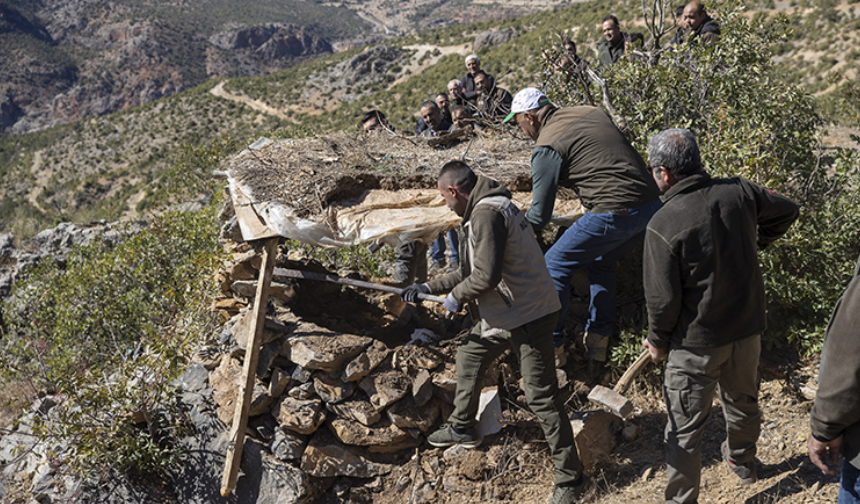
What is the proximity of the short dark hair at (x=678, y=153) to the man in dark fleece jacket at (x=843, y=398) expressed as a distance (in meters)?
0.75

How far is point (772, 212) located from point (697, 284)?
Result: 57 cm

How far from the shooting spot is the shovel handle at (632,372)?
340cm

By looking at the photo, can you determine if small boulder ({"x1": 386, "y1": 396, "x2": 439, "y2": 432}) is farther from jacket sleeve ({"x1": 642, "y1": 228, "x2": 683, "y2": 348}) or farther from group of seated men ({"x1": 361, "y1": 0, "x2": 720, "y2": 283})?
jacket sleeve ({"x1": 642, "y1": 228, "x2": 683, "y2": 348})

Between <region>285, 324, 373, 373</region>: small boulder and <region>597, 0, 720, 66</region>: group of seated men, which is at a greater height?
<region>597, 0, 720, 66</region>: group of seated men

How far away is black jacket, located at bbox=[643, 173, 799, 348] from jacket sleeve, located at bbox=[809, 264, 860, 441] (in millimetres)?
562

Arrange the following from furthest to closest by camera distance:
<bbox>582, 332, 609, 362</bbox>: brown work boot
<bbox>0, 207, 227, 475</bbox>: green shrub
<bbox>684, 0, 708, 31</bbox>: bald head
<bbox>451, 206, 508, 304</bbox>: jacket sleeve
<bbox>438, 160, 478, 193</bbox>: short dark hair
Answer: <bbox>684, 0, 708, 31</bbox>: bald head < <bbox>0, 207, 227, 475</bbox>: green shrub < <bbox>582, 332, 609, 362</bbox>: brown work boot < <bbox>438, 160, 478, 193</bbox>: short dark hair < <bbox>451, 206, 508, 304</bbox>: jacket sleeve

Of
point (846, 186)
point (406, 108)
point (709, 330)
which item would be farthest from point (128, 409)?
point (406, 108)

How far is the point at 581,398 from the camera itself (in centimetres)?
382

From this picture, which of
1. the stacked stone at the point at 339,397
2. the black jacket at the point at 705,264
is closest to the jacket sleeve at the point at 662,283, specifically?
the black jacket at the point at 705,264

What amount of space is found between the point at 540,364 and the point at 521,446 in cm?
95

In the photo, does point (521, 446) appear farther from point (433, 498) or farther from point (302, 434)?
point (302, 434)

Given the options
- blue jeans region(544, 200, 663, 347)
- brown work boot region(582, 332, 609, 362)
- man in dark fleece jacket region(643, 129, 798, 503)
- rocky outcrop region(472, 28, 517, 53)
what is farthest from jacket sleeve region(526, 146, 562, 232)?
rocky outcrop region(472, 28, 517, 53)

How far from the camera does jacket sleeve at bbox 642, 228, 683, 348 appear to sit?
7.29ft

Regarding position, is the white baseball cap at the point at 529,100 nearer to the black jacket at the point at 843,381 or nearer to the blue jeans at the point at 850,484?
the black jacket at the point at 843,381
